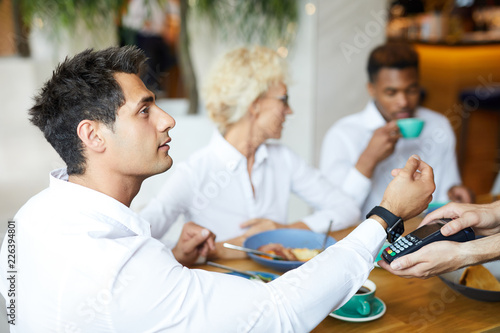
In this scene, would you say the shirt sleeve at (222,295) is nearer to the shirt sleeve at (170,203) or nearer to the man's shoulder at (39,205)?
the man's shoulder at (39,205)

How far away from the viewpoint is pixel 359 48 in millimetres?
2809

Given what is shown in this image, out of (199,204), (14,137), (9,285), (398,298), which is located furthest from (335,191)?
(14,137)

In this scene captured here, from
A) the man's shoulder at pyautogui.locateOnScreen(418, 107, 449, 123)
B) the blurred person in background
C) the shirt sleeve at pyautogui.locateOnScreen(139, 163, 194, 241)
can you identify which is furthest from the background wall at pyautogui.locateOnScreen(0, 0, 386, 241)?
the shirt sleeve at pyautogui.locateOnScreen(139, 163, 194, 241)

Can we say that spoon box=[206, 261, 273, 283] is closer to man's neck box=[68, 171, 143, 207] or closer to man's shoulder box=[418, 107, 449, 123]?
man's neck box=[68, 171, 143, 207]

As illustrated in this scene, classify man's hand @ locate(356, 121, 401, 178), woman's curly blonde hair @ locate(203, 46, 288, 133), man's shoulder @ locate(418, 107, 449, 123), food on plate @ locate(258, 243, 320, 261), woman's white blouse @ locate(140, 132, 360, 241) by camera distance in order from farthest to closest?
man's shoulder @ locate(418, 107, 449, 123) < man's hand @ locate(356, 121, 401, 178) < woman's curly blonde hair @ locate(203, 46, 288, 133) < woman's white blouse @ locate(140, 132, 360, 241) < food on plate @ locate(258, 243, 320, 261)

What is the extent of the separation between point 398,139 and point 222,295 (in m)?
1.36

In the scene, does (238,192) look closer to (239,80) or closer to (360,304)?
(239,80)

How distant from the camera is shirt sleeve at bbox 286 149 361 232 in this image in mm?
1741

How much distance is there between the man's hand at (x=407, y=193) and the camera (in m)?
1.00

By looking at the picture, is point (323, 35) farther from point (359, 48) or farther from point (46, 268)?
point (46, 268)

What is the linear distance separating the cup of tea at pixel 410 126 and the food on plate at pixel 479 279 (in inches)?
30.3

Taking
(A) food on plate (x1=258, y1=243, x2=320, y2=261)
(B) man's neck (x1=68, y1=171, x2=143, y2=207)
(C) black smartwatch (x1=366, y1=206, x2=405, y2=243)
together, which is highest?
(B) man's neck (x1=68, y1=171, x2=143, y2=207)

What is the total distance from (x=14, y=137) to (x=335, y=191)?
1.75m

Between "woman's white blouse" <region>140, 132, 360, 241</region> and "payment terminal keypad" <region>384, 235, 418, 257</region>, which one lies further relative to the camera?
"woman's white blouse" <region>140, 132, 360, 241</region>
